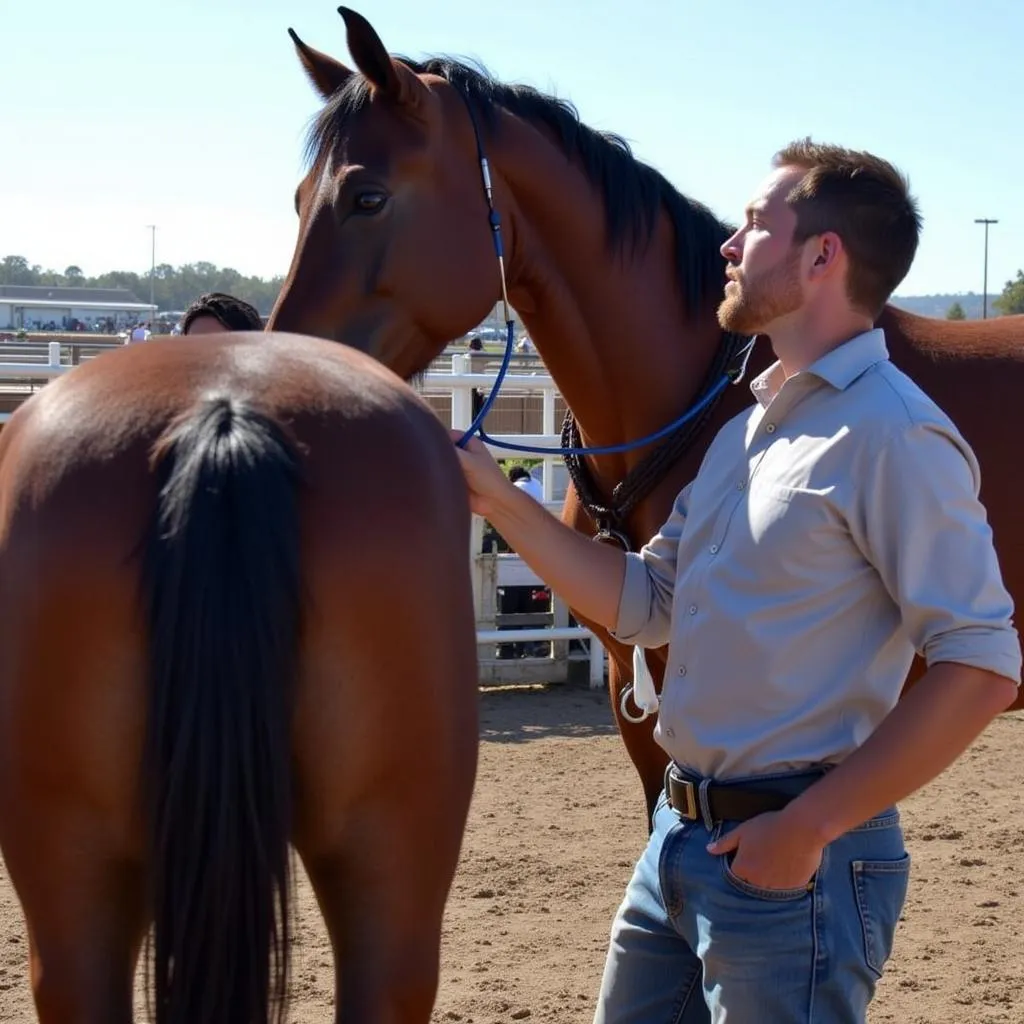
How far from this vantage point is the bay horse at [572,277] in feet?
9.80

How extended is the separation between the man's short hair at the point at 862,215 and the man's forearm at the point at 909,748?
2.06ft

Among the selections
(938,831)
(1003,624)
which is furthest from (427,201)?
(938,831)

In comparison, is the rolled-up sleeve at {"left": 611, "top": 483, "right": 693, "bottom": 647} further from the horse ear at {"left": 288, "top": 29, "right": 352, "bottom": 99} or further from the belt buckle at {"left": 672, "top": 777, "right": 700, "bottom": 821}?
the horse ear at {"left": 288, "top": 29, "right": 352, "bottom": 99}

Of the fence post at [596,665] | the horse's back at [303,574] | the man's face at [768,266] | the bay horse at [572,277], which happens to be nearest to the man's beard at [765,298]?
the man's face at [768,266]

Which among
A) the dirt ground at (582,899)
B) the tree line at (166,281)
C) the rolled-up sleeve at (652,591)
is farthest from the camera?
the tree line at (166,281)

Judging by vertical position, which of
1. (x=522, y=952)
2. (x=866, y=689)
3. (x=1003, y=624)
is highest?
(x=1003, y=624)

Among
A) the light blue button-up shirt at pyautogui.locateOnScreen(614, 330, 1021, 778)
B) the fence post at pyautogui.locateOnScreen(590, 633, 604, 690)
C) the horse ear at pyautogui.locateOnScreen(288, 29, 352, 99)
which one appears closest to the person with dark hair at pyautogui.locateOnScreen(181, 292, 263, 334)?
the horse ear at pyautogui.locateOnScreen(288, 29, 352, 99)

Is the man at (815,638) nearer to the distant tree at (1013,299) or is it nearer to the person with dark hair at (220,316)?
the person with dark hair at (220,316)

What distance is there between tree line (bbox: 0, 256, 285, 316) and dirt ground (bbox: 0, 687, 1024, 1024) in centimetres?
9846

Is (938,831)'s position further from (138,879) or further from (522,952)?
(138,879)

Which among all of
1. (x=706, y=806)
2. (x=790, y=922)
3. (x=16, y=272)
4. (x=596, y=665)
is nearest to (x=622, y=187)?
(x=706, y=806)

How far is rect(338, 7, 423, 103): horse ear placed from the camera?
2891 millimetres

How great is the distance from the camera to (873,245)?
2.03 meters

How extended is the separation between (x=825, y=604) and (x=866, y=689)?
0.46 feet
